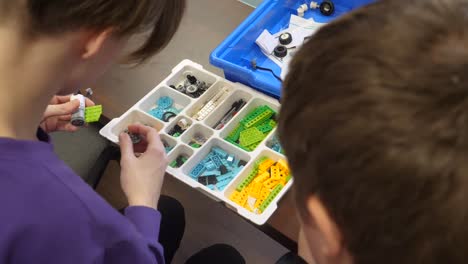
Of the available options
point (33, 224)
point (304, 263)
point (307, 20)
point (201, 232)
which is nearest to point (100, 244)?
point (33, 224)

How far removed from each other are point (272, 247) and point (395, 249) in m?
0.83

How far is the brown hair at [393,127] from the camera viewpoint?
371 millimetres

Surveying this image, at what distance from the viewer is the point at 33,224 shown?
0.63 metres

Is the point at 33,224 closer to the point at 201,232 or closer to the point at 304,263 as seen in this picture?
the point at 304,263

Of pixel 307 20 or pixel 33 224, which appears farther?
pixel 307 20

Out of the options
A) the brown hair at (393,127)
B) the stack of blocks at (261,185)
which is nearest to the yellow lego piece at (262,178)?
the stack of blocks at (261,185)

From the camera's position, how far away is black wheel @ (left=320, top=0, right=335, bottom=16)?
127 cm

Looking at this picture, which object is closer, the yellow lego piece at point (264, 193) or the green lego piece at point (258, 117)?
the yellow lego piece at point (264, 193)

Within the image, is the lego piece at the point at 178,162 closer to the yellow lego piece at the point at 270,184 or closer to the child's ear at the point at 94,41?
the yellow lego piece at the point at 270,184

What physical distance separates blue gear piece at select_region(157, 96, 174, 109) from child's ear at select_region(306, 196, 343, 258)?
720 mm

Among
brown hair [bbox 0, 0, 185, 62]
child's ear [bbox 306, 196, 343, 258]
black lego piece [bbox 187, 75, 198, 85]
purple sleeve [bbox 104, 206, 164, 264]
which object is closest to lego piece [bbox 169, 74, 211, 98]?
black lego piece [bbox 187, 75, 198, 85]

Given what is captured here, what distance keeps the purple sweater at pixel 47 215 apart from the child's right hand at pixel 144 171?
0.74 ft

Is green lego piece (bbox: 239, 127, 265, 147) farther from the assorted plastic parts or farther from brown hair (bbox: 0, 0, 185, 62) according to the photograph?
brown hair (bbox: 0, 0, 185, 62)

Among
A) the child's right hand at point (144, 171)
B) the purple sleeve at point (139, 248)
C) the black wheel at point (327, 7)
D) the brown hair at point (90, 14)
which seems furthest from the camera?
the black wheel at point (327, 7)
